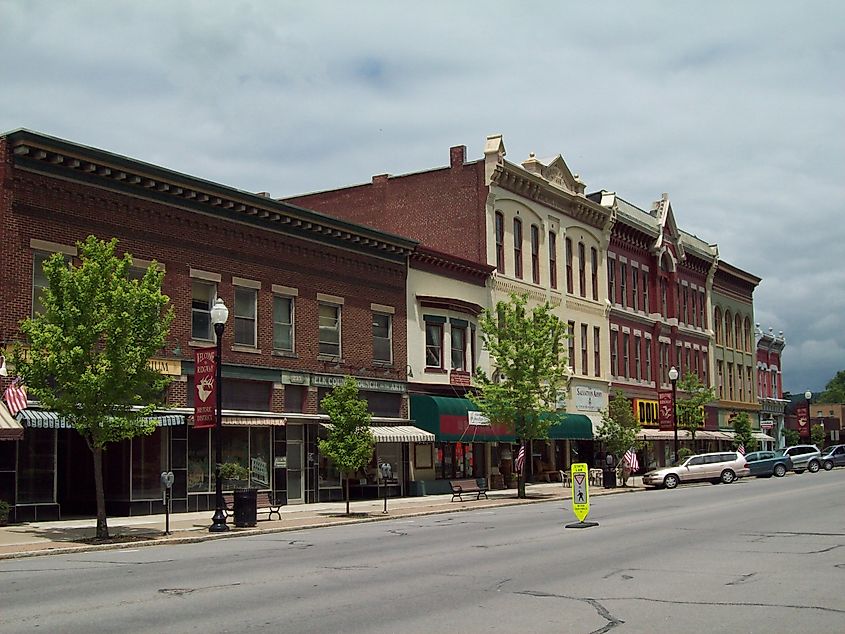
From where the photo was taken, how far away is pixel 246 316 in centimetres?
3164

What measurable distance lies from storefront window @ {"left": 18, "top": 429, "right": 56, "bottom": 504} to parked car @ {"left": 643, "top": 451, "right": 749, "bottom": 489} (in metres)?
27.2

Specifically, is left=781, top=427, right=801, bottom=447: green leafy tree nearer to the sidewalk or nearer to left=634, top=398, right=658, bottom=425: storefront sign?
left=634, top=398, right=658, bottom=425: storefront sign

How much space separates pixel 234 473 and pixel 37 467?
18.0ft

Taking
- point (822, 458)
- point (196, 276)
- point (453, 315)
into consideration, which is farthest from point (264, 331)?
point (822, 458)

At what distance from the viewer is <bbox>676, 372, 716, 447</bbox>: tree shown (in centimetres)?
5459

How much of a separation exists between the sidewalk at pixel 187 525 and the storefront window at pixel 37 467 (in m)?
0.75

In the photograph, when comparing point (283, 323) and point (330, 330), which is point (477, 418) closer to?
point (330, 330)

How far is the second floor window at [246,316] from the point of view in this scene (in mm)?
31266

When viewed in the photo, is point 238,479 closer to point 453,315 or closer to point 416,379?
point 416,379

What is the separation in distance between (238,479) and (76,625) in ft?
65.9

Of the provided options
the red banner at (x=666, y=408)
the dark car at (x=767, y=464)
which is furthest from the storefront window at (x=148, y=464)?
the dark car at (x=767, y=464)

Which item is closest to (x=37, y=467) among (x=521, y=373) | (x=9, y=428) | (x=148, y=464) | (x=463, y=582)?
(x=9, y=428)

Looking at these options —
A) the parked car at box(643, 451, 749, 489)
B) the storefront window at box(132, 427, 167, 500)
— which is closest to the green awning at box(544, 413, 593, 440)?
the parked car at box(643, 451, 749, 489)

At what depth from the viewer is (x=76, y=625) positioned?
1058 centimetres
